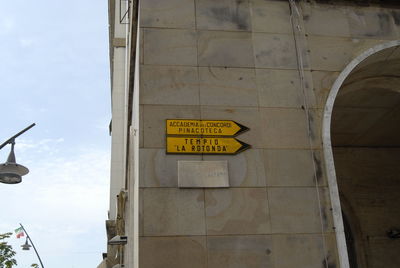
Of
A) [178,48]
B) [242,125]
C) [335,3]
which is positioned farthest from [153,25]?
[335,3]

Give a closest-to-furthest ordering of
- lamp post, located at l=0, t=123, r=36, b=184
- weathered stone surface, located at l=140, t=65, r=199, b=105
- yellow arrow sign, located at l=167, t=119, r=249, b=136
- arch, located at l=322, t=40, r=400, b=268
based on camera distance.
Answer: arch, located at l=322, t=40, r=400, b=268 < yellow arrow sign, located at l=167, t=119, r=249, b=136 < weathered stone surface, located at l=140, t=65, r=199, b=105 < lamp post, located at l=0, t=123, r=36, b=184

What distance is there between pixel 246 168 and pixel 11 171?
22.3 feet

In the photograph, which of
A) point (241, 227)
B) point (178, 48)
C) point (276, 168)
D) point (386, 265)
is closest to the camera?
point (241, 227)

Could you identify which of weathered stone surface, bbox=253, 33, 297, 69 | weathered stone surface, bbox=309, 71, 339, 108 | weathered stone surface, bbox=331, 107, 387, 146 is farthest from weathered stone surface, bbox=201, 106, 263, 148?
weathered stone surface, bbox=331, 107, 387, 146

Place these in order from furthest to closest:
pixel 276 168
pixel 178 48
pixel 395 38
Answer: pixel 395 38, pixel 178 48, pixel 276 168

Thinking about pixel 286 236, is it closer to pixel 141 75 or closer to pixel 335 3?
pixel 141 75

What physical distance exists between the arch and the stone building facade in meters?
0.02

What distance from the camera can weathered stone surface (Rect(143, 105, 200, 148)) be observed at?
7086 mm

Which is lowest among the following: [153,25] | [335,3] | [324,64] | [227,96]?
[227,96]

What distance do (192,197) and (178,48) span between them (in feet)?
8.62

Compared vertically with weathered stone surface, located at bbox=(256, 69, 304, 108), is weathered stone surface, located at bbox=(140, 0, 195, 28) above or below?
above

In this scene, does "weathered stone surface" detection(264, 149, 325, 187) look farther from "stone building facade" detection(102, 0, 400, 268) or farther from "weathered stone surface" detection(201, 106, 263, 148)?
"weathered stone surface" detection(201, 106, 263, 148)

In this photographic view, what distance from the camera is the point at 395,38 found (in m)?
8.77

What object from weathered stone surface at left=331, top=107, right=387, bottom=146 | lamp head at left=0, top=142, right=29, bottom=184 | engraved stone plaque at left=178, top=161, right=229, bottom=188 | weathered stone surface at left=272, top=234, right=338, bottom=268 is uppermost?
weathered stone surface at left=331, top=107, right=387, bottom=146
